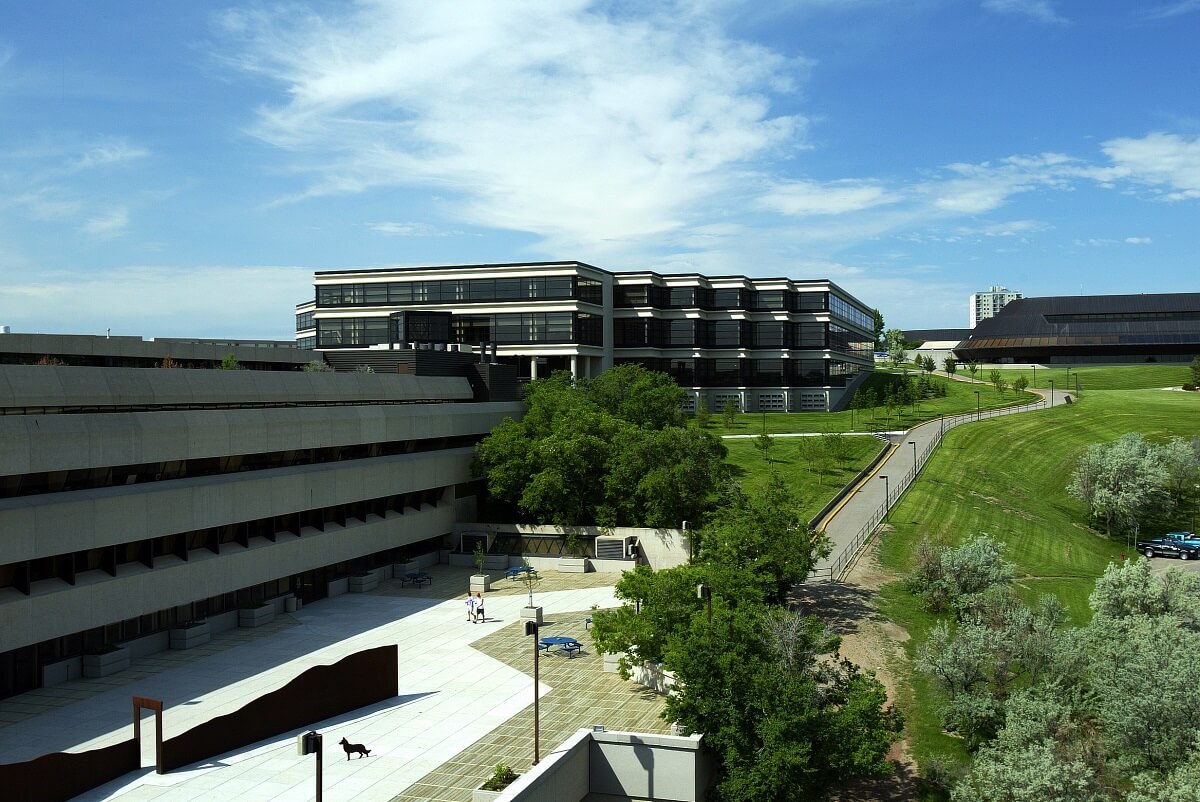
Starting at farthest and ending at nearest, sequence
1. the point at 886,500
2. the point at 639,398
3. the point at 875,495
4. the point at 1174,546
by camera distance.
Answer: the point at 639,398
the point at 875,495
the point at 886,500
the point at 1174,546

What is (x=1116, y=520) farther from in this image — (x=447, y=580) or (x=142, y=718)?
(x=142, y=718)

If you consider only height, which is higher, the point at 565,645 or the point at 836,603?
the point at 565,645

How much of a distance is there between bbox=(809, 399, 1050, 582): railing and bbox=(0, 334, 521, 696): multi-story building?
81.9 feet

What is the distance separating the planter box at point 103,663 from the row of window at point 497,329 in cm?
5877

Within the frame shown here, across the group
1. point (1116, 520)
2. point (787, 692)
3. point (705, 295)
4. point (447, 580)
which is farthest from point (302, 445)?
point (705, 295)

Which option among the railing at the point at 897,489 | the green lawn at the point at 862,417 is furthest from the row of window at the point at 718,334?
the railing at the point at 897,489

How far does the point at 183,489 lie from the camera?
40.1 m

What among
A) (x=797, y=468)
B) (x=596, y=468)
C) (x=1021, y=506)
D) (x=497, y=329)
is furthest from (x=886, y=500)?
(x=497, y=329)

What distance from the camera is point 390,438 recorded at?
185 feet

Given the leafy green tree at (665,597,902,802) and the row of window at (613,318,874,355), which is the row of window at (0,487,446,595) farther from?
the row of window at (613,318,874,355)

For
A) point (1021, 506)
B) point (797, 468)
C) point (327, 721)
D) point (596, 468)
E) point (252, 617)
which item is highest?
point (596, 468)

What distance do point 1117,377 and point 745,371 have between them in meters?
67.7

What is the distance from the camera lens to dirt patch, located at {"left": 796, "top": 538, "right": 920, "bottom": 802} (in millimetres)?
31203

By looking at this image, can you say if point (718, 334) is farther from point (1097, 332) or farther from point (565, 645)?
point (1097, 332)
